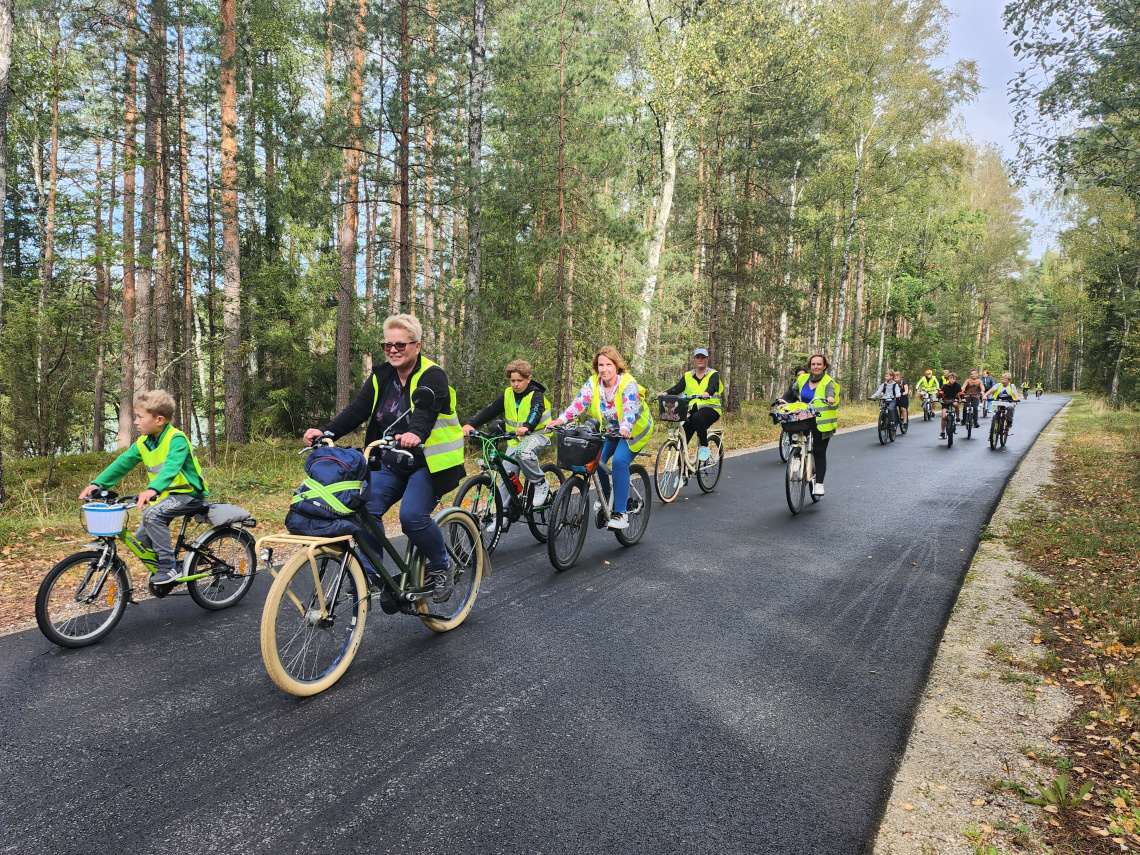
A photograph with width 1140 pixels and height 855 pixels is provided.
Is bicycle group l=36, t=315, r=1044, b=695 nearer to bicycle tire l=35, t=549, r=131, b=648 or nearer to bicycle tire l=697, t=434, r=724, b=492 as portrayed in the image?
bicycle tire l=35, t=549, r=131, b=648

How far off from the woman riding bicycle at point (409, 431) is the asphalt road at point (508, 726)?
2.78 ft

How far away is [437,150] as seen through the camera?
1391 cm

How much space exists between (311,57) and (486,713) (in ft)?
69.9

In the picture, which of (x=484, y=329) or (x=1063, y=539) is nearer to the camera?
(x=1063, y=539)

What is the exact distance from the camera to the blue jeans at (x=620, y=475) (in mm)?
6715

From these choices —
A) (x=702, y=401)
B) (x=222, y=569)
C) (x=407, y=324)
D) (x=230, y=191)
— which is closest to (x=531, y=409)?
(x=407, y=324)

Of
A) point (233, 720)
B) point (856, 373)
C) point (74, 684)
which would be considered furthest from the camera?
point (856, 373)

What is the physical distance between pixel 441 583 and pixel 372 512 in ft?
2.33

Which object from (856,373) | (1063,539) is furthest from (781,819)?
(856,373)

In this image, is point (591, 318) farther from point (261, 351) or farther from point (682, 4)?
point (261, 351)

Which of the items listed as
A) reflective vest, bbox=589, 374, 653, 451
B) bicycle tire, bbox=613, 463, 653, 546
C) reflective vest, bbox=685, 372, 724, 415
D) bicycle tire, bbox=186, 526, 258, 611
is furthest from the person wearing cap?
bicycle tire, bbox=186, 526, 258, 611

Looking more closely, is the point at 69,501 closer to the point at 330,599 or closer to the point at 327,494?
the point at 330,599

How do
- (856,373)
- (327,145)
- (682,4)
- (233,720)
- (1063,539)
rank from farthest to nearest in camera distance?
(856,373)
(682,4)
(327,145)
(1063,539)
(233,720)

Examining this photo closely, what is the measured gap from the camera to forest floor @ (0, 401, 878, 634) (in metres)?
5.83
